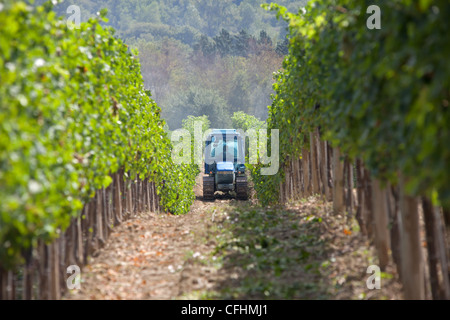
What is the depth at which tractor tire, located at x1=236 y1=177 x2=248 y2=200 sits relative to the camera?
2081cm

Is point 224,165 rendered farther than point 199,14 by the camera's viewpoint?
No

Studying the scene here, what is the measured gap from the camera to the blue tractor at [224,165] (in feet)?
69.0

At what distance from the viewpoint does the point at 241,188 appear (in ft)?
68.6

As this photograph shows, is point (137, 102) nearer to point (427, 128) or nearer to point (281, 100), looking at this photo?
point (281, 100)

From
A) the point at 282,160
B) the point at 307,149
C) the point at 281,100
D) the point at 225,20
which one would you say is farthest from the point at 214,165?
the point at 225,20

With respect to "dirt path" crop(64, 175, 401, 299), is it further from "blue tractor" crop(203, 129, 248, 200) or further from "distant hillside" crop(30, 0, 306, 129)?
"distant hillside" crop(30, 0, 306, 129)

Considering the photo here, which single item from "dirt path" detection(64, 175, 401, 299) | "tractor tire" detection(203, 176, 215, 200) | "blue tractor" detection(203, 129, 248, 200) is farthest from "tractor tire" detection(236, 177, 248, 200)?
"dirt path" detection(64, 175, 401, 299)

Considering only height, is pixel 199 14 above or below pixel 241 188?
above

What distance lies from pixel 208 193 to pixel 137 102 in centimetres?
1160

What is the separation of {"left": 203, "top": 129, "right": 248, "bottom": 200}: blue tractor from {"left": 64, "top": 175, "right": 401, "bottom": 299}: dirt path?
11.2 m

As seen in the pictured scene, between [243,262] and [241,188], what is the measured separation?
45.1 ft

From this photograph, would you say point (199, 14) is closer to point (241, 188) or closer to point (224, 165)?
point (224, 165)

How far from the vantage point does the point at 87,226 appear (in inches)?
287

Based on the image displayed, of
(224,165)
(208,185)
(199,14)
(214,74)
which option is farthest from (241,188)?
(199,14)
